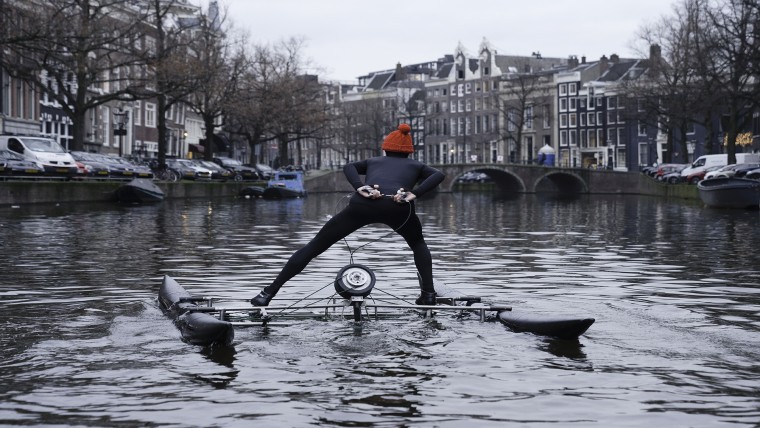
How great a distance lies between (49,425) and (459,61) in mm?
133648

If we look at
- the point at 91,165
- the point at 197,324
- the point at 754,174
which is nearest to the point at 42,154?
the point at 91,165

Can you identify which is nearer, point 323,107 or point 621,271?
point 621,271

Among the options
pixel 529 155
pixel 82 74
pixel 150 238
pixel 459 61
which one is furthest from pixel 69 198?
pixel 459 61

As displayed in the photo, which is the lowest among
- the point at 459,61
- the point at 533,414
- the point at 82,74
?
the point at 533,414

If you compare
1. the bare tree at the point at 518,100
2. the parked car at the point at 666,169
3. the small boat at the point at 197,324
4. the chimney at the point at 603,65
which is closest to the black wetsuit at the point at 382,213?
the small boat at the point at 197,324

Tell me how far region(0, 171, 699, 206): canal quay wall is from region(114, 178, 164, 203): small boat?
0.86m

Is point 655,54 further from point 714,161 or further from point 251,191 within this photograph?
point 251,191

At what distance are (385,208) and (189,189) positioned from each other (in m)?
47.4

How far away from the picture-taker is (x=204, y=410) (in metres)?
6.65

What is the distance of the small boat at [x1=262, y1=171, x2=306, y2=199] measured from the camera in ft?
207

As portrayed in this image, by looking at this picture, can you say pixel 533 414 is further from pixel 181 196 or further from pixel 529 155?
pixel 529 155

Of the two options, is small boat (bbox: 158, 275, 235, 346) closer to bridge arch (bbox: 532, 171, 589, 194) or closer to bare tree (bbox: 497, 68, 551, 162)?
bridge arch (bbox: 532, 171, 589, 194)

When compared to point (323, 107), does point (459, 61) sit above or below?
above

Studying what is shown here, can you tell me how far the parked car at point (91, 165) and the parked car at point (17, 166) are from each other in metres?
3.75
